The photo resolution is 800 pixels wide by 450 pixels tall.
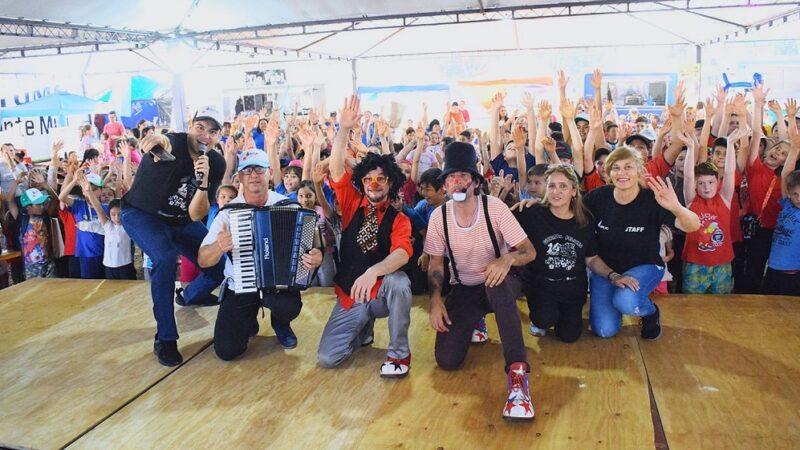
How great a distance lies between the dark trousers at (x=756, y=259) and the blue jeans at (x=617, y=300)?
5.15 ft

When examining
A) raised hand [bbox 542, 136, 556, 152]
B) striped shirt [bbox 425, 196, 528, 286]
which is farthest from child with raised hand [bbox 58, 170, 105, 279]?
raised hand [bbox 542, 136, 556, 152]

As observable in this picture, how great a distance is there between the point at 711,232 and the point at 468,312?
212 cm

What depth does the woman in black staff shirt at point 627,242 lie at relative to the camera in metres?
3.73

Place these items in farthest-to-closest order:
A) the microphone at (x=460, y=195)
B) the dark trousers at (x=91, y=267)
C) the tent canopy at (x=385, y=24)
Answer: the tent canopy at (x=385, y=24)
the dark trousers at (x=91, y=267)
the microphone at (x=460, y=195)

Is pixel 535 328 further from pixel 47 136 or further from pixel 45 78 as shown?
pixel 45 78

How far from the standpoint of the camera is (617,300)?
3.79 meters

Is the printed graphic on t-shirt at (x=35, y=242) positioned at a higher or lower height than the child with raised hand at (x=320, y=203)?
lower

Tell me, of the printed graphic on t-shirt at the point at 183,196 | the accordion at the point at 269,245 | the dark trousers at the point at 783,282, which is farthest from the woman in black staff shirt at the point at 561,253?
the printed graphic on t-shirt at the point at 183,196

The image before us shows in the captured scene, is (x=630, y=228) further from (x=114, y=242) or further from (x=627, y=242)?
(x=114, y=242)

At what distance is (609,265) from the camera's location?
3.92 metres

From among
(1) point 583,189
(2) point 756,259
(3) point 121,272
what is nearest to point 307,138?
(1) point 583,189

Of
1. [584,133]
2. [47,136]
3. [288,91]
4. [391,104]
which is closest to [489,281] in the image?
[584,133]

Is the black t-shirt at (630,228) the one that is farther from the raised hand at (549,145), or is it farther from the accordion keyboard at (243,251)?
the accordion keyboard at (243,251)

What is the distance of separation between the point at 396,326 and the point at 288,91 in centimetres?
1607
